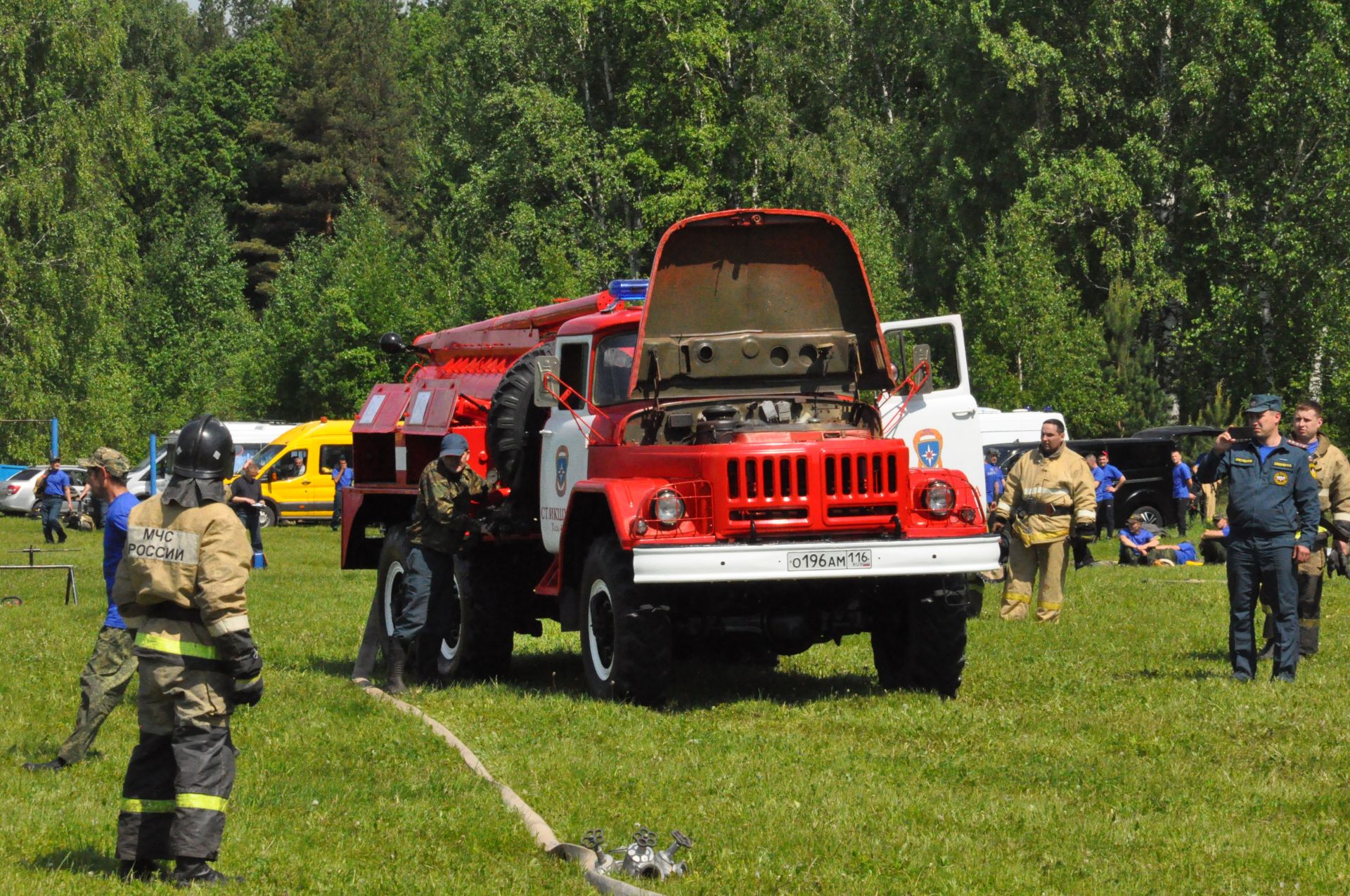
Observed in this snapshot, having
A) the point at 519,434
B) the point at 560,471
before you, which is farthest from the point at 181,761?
the point at 519,434

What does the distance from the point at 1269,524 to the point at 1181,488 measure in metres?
20.0

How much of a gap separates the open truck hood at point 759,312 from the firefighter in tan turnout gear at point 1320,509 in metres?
3.15

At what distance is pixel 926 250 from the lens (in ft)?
154

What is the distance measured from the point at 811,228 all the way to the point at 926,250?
3529 cm

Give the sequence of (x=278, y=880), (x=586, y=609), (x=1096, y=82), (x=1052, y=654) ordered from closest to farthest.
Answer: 1. (x=278, y=880)
2. (x=586, y=609)
3. (x=1052, y=654)
4. (x=1096, y=82)

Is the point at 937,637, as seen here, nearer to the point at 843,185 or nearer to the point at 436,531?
the point at 436,531

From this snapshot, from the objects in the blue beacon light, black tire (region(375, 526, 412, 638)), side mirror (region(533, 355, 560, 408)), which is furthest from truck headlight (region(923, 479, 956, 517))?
black tire (region(375, 526, 412, 638))

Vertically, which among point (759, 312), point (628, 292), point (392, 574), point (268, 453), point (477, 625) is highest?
point (628, 292)

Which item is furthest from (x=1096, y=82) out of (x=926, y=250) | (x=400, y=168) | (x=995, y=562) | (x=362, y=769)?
(x=400, y=168)

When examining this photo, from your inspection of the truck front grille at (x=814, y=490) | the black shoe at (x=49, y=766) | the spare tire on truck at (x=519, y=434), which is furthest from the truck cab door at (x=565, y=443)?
the black shoe at (x=49, y=766)

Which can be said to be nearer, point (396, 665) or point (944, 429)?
point (396, 665)

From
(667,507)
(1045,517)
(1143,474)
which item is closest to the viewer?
(667,507)

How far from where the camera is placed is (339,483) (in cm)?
3706

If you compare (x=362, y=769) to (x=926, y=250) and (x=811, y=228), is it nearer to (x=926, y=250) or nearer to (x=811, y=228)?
(x=811, y=228)
